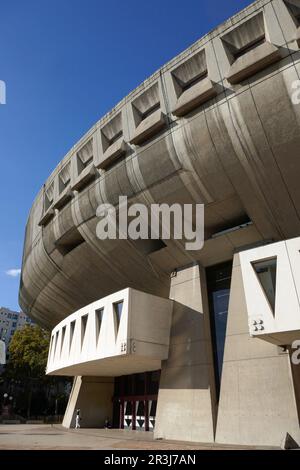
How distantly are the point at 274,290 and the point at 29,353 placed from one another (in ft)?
125

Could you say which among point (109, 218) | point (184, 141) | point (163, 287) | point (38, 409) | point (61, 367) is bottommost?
point (38, 409)

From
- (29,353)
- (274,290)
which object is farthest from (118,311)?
(29,353)

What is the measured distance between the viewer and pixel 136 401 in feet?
75.7

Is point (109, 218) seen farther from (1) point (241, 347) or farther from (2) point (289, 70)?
(2) point (289, 70)

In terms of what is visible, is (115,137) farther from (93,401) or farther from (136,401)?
(93,401)

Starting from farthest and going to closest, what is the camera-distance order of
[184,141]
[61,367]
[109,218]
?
[61,367] → [109,218] → [184,141]

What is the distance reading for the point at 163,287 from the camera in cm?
2169

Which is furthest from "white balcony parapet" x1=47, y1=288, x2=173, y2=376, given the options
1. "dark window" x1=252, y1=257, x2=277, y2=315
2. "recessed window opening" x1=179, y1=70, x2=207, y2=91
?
"recessed window opening" x1=179, y1=70, x2=207, y2=91

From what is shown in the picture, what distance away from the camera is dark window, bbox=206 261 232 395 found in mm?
16909

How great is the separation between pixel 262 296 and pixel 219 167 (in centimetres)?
590

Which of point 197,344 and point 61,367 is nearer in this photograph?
point 197,344

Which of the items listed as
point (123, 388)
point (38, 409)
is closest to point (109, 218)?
point (123, 388)

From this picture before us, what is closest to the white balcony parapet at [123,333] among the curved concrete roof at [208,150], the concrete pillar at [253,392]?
the curved concrete roof at [208,150]

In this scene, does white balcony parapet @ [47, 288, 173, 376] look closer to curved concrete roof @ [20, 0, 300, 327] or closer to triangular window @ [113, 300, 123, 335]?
triangular window @ [113, 300, 123, 335]
